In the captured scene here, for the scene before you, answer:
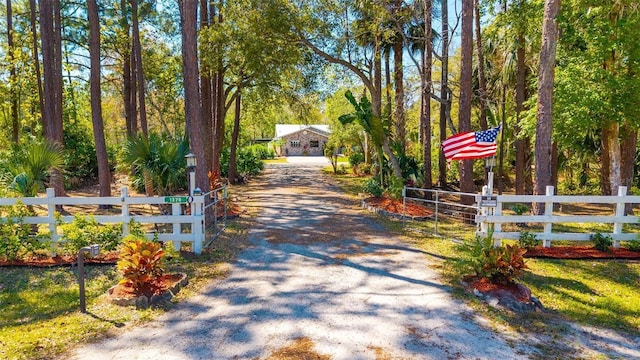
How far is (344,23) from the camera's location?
615 inches

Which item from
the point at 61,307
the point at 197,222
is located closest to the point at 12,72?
the point at 197,222

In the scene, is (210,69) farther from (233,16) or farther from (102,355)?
(102,355)

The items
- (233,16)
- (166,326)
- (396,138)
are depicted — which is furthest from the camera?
(396,138)

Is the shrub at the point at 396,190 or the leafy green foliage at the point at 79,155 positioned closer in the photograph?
the shrub at the point at 396,190

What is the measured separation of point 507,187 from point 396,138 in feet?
30.8

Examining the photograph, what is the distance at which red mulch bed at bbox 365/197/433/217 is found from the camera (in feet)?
39.6

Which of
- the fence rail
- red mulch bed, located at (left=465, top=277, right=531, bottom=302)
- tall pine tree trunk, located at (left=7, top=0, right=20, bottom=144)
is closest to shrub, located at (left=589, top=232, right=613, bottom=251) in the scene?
the fence rail

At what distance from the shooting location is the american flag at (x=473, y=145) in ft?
25.9

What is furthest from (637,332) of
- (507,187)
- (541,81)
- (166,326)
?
(507,187)

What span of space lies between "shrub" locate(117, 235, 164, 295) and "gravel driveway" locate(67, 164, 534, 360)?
0.59 m

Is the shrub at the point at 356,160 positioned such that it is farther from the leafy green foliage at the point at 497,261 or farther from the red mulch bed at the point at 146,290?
the red mulch bed at the point at 146,290

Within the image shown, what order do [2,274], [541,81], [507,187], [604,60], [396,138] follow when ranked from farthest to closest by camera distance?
1. [507,187]
2. [396,138]
3. [604,60]
4. [541,81]
5. [2,274]

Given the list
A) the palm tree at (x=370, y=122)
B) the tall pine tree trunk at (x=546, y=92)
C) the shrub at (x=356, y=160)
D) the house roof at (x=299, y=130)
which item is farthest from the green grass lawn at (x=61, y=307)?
the house roof at (x=299, y=130)

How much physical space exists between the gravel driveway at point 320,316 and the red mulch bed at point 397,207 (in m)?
3.83
